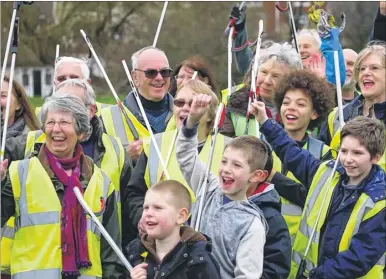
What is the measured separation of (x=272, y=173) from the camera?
6.34m

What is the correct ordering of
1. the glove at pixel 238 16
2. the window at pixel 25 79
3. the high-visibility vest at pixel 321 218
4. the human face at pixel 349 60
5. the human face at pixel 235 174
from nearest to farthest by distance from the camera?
the human face at pixel 235 174 < the high-visibility vest at pixel 321 218 < the glove at pixel 238 16 < the human face at pixel 349 60 < the window at pixel 25 79

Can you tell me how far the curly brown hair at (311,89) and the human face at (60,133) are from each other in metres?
1.56

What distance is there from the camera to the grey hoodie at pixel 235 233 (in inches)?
210

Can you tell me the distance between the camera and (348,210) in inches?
229

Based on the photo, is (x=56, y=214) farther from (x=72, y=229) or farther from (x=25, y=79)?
(x=25, y=79)

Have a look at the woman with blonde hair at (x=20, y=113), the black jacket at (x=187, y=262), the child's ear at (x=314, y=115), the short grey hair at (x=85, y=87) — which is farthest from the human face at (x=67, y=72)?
the black jacket at (x=187, y=262)

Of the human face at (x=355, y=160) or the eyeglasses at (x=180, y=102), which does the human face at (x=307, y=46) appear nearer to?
the eyeglasses at (x=180, y=102)

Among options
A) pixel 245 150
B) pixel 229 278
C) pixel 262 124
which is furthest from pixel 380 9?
pixel 229 278

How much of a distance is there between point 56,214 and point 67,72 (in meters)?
1.97

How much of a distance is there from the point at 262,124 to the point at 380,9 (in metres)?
2.74

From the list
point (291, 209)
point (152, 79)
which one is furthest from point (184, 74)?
point (291, 209)

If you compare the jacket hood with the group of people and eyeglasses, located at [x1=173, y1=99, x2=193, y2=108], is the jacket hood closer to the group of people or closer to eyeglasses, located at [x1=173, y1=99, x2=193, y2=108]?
the group of people

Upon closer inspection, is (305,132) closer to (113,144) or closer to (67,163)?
(113,144)

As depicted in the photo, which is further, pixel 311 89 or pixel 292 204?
pixel 311 89
